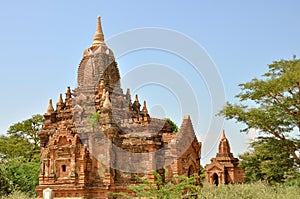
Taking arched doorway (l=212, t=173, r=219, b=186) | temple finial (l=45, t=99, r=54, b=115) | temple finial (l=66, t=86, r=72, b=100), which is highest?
temple finial (l=66, t=86, r=72, b=100)

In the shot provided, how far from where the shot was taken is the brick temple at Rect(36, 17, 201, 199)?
20.9 meters

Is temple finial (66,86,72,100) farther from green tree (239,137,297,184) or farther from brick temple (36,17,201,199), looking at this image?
green tree (239,137,297,184)

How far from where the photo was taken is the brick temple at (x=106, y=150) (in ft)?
68.6

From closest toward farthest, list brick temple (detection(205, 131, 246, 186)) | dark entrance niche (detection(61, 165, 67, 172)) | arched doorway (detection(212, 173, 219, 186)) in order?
dark entrance niche (detection(61, 165, 67, 172)), brick temple (detection(205, 131, 246, 186)), arched doorway (detection(212, 173, 219, 186))

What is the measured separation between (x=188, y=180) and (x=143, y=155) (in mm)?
8589

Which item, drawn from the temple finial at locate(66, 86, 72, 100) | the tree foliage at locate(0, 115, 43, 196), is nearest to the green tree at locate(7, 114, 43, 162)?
the tree foliage at locate(0, 115, 43, 196)

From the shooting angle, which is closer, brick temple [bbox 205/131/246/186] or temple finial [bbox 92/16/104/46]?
temple finial [bbox 92/16/104/46]

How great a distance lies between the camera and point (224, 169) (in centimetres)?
3869

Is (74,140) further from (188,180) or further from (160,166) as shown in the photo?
(188,180)

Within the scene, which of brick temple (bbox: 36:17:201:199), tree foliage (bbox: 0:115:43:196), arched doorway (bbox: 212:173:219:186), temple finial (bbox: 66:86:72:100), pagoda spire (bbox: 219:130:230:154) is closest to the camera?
brick temple (bbox: 36:17:201:199)

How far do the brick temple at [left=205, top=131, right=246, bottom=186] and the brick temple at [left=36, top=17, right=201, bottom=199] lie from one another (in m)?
16.4

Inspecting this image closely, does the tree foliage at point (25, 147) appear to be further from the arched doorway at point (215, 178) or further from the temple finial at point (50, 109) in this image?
the arched doorway at point (215, 178)

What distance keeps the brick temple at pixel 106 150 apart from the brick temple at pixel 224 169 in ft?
53.9

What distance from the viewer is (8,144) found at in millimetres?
37719
